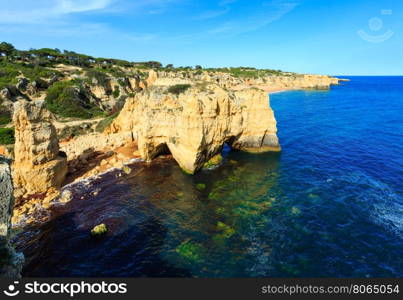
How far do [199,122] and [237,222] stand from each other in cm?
1394

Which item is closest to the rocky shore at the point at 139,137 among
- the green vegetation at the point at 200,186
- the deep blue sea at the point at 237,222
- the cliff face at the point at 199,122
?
the cliff face at the point at 199,122

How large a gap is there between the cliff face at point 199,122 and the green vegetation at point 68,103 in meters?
17.2

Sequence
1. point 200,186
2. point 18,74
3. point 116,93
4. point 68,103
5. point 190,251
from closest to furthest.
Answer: point 190,251
point 200,186
point 68,103
point 18,74
point 116,93

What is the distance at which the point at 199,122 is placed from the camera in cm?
2969

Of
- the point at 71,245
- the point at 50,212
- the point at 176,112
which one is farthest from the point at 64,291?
the point at 176,112

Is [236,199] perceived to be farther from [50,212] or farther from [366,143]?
[366,143]

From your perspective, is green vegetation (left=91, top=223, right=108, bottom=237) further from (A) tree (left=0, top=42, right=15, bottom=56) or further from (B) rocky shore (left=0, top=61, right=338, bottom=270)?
(A) tree (left=0, top=42, right=15, bottom=56)

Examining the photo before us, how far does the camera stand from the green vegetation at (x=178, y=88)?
34875 mm

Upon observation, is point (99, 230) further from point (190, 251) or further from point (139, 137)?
point (139, 137)

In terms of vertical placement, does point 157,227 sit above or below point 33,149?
below

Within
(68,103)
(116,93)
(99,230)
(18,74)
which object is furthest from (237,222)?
(18,74)

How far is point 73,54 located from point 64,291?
121 m

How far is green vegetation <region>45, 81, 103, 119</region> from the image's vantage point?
50862mm

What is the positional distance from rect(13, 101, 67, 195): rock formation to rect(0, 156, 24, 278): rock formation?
660 inches
